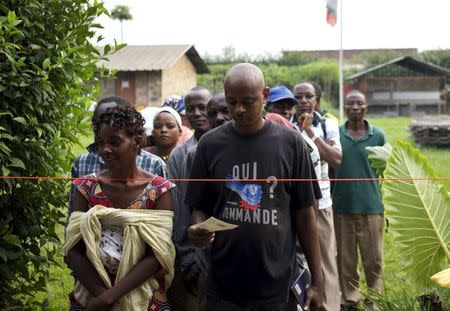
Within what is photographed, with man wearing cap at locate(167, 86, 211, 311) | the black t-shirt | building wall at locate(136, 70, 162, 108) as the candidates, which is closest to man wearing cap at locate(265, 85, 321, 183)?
man wearing cap at locate(167, 86, 211, 311)

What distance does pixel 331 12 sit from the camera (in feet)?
66.1

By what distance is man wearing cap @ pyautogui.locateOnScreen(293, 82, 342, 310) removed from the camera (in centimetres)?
486

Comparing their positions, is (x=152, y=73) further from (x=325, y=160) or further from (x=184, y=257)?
(x=184, y=257)

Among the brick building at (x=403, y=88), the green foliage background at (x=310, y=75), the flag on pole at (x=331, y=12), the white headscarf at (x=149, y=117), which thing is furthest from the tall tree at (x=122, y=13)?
the white headscarf at (x=149, y=117)

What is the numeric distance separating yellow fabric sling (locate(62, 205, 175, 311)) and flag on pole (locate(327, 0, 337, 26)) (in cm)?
1771

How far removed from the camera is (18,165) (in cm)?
363

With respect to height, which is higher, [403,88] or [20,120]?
[403,88]

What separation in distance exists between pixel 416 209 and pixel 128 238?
1.79 meters

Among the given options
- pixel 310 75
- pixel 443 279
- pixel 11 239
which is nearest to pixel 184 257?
pixel 11 239

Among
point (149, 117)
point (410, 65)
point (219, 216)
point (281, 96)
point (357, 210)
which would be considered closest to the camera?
point (219, 216)

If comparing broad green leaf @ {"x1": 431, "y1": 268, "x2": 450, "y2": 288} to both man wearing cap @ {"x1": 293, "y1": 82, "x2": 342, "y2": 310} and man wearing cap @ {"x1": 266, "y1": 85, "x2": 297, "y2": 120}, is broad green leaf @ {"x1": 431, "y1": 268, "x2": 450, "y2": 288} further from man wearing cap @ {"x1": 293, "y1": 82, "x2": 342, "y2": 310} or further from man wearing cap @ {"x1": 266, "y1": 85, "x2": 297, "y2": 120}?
man wearing cap @ {"x1": 266, "y1": 85, "x2": 297, "y2": 120}

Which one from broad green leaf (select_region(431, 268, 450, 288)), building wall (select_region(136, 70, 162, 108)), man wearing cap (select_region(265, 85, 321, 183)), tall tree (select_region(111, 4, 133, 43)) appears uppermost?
tall tree (select_region(111, 4, 133, 43))

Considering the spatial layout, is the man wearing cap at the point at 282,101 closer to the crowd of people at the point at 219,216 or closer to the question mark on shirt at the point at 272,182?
the crowd of people at the point at 219,216

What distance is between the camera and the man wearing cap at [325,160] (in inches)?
191
